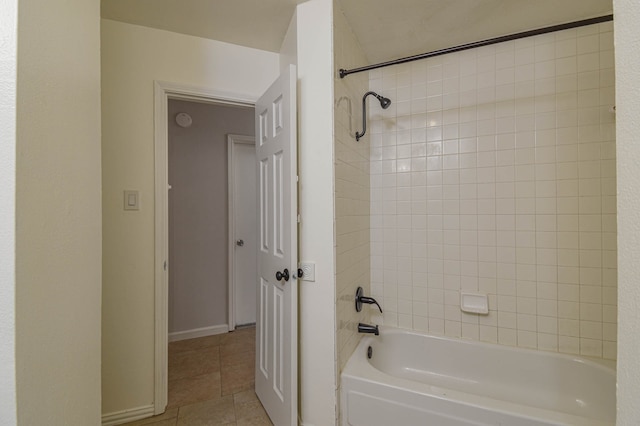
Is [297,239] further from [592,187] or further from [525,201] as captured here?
[592,187]

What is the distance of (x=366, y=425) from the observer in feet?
4.49

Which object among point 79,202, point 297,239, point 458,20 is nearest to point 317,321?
point 297,239

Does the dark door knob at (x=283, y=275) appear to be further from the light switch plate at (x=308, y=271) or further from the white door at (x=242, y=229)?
the white door at (x=242, y=229)

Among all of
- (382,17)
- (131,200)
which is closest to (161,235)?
(131,200)

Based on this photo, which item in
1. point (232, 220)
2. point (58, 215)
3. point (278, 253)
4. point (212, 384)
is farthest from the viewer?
point (232, 220)

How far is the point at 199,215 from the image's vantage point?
112 inches

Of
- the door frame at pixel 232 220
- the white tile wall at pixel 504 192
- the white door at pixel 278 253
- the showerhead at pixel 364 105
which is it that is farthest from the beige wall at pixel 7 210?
the door frame at pixel 232 220

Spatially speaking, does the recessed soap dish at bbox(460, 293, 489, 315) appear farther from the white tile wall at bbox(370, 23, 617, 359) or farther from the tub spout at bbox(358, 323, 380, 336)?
the tub spout at bbox(358, 323, 380, 336)

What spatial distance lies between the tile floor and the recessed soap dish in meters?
1.46

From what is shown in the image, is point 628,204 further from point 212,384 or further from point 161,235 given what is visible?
point 212,384

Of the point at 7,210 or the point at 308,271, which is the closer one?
the point at 7,210

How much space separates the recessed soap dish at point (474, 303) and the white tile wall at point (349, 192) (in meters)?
0.66

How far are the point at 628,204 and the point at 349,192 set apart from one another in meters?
1.26

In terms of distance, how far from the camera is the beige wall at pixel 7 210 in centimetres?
61
